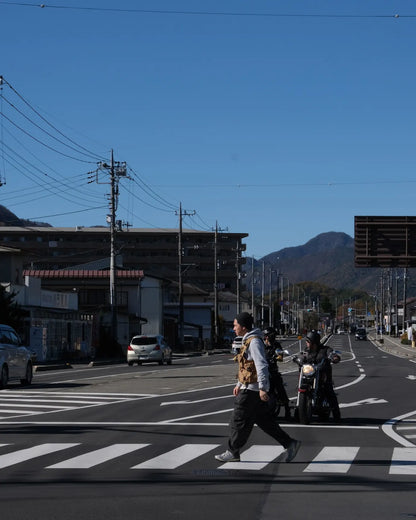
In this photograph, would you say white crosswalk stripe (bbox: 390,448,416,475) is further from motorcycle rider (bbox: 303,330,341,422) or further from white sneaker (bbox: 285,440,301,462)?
motorcycle rider (bbox: 303,330,341,422)

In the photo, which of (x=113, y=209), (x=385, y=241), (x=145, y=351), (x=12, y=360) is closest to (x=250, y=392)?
(x=12, y=360)

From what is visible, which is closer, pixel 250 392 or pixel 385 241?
pixel 250 392

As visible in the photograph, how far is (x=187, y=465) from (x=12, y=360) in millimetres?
16192

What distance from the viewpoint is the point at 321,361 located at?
15.9 metres

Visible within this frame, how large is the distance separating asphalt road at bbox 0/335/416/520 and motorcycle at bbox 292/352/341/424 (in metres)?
0.29

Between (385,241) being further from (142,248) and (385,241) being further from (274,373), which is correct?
(142,248)

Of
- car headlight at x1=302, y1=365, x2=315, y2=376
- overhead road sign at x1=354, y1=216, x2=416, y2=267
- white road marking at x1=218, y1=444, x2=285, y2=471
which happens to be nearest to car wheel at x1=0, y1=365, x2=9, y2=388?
car headlight at x1=302, y1=365, x2=315, y2=376

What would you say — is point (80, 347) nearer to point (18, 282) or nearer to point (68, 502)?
point (18, 282)

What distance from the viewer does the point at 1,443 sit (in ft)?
43.2

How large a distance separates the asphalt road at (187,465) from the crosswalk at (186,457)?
14 mm

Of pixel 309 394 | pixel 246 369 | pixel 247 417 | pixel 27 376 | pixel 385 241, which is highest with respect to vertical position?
pixel 385 241

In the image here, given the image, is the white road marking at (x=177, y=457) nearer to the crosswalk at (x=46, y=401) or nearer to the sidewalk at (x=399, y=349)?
the crosswalk at (x=46, y=401)

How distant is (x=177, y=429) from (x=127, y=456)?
3573 mm

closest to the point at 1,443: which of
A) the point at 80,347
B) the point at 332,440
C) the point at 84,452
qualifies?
the point at 84,452
